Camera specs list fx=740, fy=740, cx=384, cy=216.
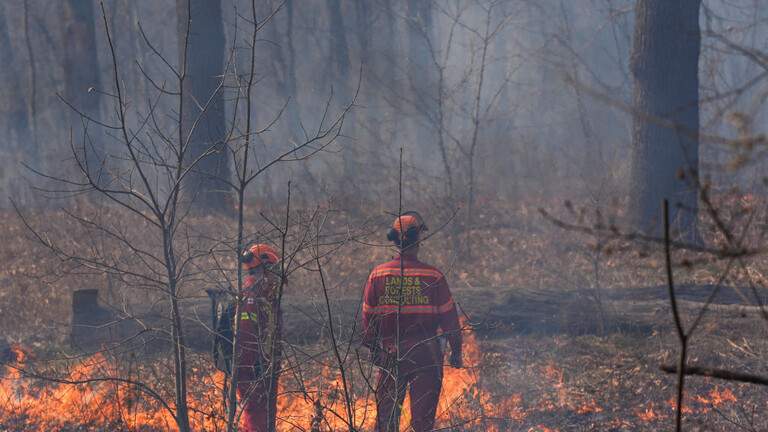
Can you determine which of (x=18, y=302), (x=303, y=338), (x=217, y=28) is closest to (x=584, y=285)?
(x=303, y=338)

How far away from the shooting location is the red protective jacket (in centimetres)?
578

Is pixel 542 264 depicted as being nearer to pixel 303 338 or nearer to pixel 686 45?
pixel 686 45

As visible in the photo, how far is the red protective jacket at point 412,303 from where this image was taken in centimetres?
578

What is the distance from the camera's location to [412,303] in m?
5.82

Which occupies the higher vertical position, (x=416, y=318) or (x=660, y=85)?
(x=660, y=85)

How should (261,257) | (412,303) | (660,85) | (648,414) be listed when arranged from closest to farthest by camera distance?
(261,257) < (412,303) < (648,414) < (660,85)

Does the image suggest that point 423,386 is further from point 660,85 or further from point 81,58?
point 81,58

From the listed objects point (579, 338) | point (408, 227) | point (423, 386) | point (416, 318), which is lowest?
point (423, 386)

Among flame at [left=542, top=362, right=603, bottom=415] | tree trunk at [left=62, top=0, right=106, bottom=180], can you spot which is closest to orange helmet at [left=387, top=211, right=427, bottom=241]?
flame at [left=542, top=362, right=603, bottom=415]

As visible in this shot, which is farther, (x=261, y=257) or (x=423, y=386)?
(x=423, y=386)

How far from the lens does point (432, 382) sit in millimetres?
5871

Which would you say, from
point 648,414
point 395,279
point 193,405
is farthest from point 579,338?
point 193,405

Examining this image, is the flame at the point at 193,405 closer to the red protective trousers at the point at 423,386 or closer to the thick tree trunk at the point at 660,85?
the red protective trousers at the point at 423,386

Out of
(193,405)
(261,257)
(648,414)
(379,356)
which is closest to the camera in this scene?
(379,356)
